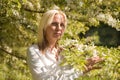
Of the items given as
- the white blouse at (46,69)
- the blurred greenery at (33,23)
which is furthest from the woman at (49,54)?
the blurred greenery at (33,23)

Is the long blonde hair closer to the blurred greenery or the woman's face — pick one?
the woman's face

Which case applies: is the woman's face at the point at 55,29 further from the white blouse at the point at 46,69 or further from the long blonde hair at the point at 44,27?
the white blouse at the point at 46,69

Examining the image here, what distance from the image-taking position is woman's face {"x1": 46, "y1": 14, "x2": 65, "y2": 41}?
275 centimetres

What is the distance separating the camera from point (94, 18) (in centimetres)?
520

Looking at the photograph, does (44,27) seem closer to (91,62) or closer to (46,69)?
(46,69)

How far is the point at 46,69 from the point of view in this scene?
2664mm

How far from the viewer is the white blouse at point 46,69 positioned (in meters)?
2.65

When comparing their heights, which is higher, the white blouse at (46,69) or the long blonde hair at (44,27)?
the long blonde hair at (44,27)

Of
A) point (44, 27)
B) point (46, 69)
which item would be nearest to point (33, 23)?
point (44, 27)

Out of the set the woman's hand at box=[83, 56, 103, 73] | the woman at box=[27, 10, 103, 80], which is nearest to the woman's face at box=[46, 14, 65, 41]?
the woman at box=[27, 10, 103, 80]

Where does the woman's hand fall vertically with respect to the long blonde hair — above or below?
below

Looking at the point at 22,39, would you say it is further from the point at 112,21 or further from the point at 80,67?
the point at 80,67

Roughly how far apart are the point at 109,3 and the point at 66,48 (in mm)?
2288

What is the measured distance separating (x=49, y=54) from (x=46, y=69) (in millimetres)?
128
